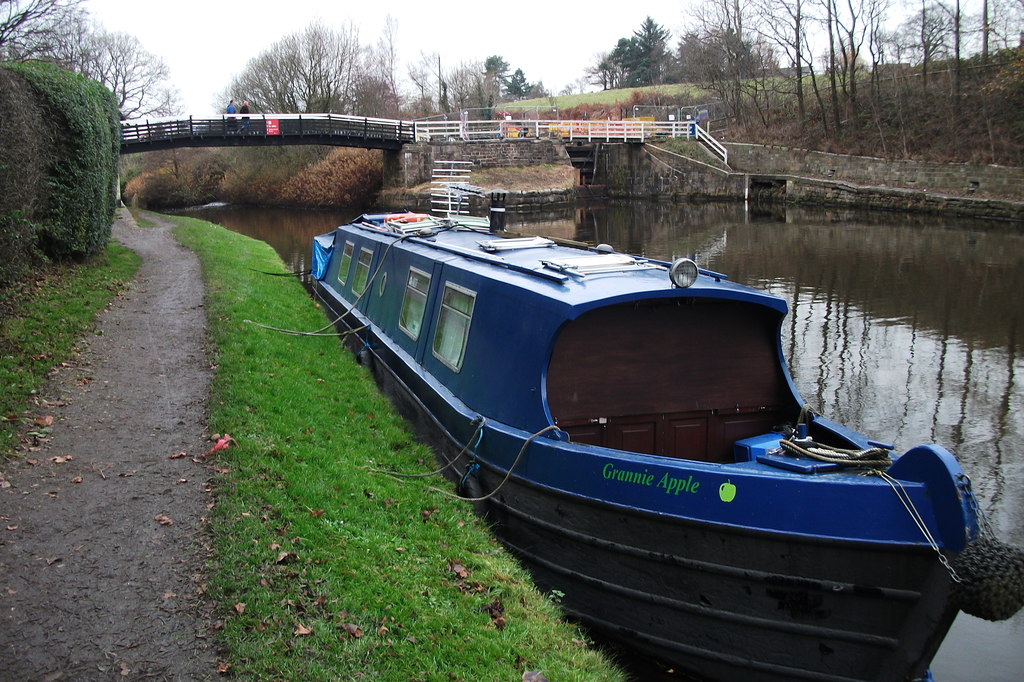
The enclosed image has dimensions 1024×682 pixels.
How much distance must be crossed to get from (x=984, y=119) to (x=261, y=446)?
103ft

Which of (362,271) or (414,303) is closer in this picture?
(414,303)

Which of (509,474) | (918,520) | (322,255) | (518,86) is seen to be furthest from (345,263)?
(518,86)

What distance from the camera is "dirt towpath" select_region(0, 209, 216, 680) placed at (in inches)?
151

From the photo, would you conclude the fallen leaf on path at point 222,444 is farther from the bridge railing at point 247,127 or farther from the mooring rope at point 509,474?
the bridge railing at point 247,127

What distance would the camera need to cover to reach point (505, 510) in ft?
19.5

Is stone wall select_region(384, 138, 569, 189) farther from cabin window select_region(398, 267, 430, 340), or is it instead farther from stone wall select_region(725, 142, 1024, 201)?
cabin window select_region(398, 267, 430, 340)

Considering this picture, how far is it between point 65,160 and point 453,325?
773 cm

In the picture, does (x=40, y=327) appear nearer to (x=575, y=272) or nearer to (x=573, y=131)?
(x=575, y=272)

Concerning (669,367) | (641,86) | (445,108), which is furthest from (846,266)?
(641,86)

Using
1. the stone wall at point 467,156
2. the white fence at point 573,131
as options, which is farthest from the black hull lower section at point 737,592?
the white fence at point 573,131

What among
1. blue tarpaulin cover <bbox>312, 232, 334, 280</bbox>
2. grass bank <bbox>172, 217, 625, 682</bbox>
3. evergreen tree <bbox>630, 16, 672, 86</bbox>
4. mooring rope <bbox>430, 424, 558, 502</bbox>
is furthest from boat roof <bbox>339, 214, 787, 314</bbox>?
evergreen tree <bbox>630, 16, 672, 86</bbox>

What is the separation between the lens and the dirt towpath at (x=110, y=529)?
3824 millimetres

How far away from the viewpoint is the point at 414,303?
880 cm

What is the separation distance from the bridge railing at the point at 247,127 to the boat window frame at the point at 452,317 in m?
29.7
